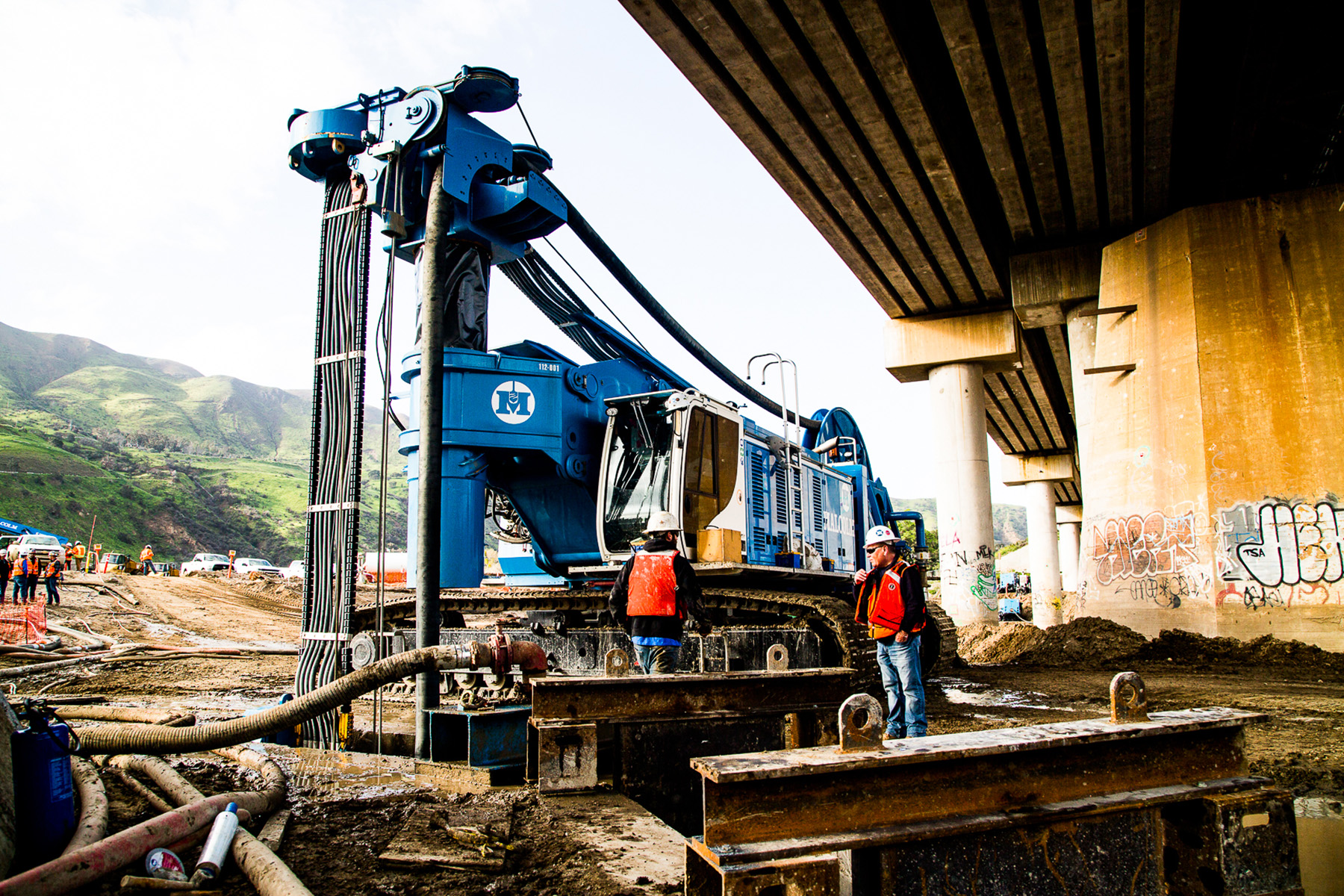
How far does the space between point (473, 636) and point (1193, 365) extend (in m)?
11.0

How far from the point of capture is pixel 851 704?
2.32m

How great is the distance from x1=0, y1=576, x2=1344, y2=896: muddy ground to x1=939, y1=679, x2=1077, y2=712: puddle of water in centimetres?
3

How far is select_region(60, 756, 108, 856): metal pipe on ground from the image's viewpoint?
2.96 m

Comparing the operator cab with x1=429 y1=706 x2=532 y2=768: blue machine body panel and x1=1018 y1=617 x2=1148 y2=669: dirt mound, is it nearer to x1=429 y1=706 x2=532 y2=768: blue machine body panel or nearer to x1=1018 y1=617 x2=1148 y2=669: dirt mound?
x1=429 y1=706 x2=532 y2=768: blue machine body panel

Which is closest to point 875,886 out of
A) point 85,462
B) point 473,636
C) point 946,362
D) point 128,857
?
point 128,857

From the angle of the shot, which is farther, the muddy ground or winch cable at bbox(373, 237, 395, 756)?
winch cable at bbox(373, 237, 395, 756)

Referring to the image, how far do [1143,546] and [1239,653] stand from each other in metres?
2.02

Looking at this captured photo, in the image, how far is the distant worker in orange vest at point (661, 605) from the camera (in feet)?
18.8

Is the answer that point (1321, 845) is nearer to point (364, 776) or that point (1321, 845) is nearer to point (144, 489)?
point (364, 776)

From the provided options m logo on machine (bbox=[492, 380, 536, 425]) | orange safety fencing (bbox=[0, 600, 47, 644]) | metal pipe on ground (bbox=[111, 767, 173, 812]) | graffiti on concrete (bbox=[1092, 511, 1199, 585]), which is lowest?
orange safety fencing (bbox=[0, 600, 47, 644])

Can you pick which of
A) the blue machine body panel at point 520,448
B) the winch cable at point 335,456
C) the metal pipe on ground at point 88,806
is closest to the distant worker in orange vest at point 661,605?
the winch cable at point 335,456

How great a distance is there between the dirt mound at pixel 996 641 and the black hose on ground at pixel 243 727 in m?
12.4

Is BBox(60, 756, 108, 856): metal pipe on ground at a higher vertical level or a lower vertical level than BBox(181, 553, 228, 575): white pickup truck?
lower

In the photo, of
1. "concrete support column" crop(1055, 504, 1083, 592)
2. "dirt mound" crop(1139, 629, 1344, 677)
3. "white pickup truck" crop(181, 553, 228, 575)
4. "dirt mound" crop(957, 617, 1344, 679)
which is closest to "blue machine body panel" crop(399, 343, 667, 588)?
"dirt mound" crop(957, 617, 1344, 679)
